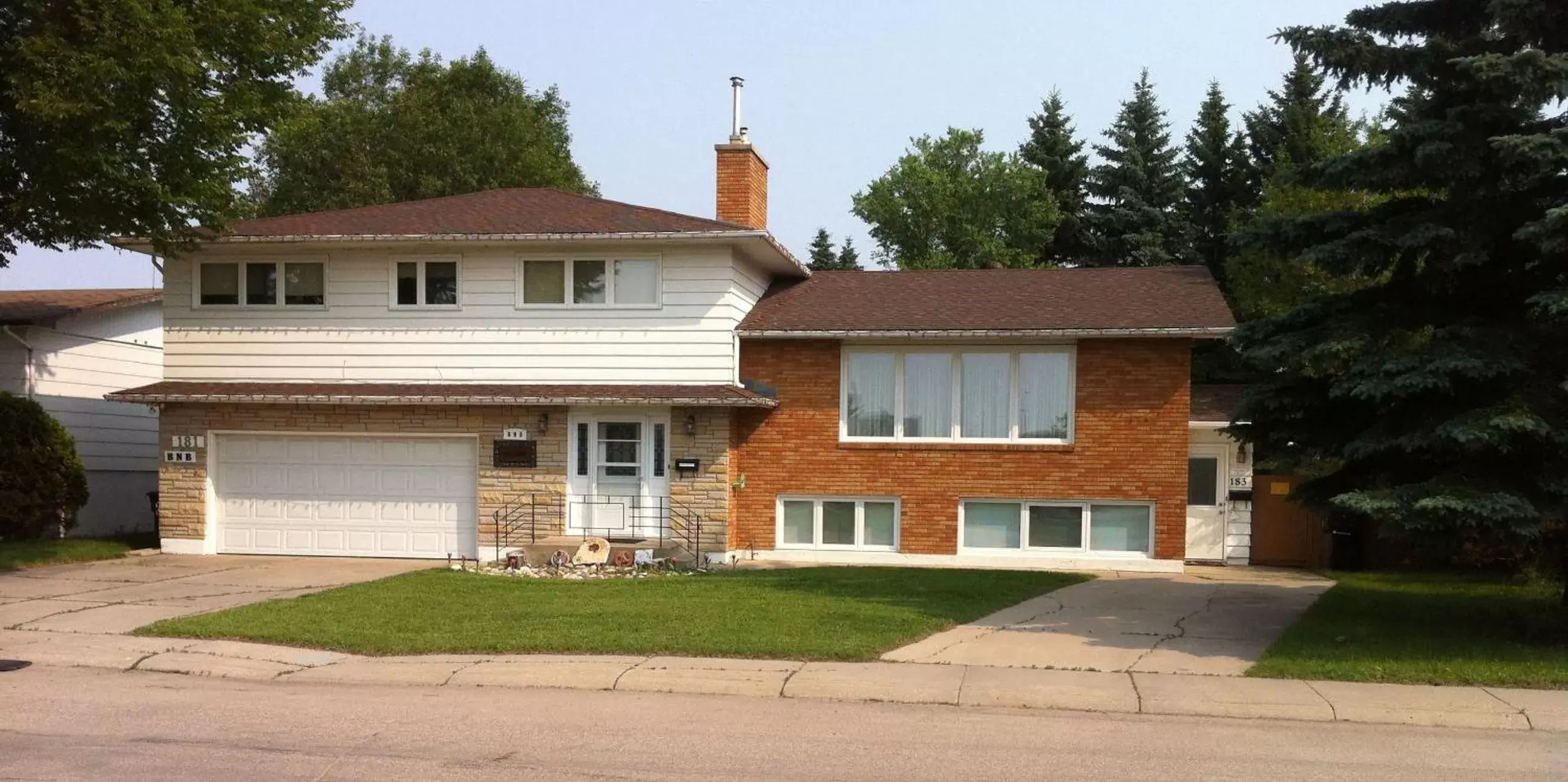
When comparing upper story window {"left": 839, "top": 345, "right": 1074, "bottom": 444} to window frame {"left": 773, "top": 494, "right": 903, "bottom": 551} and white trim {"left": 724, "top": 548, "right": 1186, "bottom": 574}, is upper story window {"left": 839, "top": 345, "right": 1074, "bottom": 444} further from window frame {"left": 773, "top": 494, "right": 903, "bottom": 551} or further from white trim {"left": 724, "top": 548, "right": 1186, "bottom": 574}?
white trim {"left": 724, "top": 548, "right": 1186, "bottom": 574}

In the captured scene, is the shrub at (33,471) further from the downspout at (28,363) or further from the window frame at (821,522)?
the window frame at (821,522)

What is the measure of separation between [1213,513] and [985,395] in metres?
→ 4.59

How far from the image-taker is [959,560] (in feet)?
64.5

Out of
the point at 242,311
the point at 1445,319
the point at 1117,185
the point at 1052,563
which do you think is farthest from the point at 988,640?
the point at 1117,185

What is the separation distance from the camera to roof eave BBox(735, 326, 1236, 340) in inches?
724

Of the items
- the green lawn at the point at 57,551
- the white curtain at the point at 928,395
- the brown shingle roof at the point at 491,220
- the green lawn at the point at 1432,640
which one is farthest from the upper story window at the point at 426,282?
the green lawn at the point at 1432,640

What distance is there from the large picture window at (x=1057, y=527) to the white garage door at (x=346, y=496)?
7614 mm

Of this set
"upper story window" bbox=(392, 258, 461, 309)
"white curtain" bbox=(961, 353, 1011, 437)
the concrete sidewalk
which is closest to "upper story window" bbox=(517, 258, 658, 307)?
"upper story window" bbox=(392, 258, 461, 309)

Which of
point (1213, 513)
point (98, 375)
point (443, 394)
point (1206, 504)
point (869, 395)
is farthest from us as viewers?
point (98, 375)

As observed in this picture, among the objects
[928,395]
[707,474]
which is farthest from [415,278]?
[928,395]

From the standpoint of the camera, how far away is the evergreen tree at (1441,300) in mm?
10992

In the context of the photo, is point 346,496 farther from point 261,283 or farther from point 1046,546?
point 1046,546

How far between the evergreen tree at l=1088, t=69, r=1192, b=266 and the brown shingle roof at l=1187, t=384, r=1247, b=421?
16625mm

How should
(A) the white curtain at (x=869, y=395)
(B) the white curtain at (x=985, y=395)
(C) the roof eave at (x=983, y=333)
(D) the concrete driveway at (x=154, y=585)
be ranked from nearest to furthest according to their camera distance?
1. (D) the concrete driveway at (x=154, y=585)
2. (C) the roof eave at (x=983, y=333)
3. (B) the white curtain at (x=985, y=395)
4. (A) the white curtain at (x=869, y=395)
